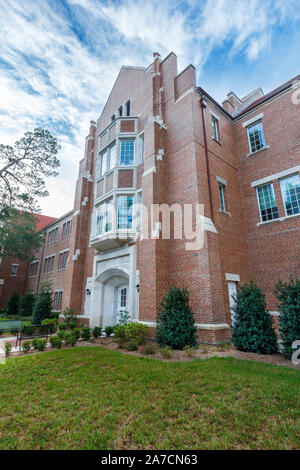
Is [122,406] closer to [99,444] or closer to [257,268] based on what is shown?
[99,444]

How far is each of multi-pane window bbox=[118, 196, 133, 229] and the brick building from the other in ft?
0.23

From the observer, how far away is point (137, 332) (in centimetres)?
937

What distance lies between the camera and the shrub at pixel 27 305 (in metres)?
25.5

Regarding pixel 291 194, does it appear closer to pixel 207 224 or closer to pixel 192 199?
pixel 207 224

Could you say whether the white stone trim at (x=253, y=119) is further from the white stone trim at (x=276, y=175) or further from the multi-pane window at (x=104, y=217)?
the multi-pane window at (x=104, y=217)

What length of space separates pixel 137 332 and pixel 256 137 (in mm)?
13102

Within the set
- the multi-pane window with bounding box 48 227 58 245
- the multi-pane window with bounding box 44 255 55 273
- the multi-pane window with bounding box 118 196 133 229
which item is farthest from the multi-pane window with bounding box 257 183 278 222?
the multi-pane window with bounding box 44 255 55 273

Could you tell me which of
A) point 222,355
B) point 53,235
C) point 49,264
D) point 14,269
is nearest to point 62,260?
point 49,264

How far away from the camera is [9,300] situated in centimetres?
2972

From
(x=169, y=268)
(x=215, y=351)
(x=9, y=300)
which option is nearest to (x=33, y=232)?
(x=9, y=300)

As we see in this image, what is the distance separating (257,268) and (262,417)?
9.85 meters

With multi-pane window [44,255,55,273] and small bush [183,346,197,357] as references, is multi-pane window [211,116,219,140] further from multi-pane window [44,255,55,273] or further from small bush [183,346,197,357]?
multi-pane window [44,255,55,273]

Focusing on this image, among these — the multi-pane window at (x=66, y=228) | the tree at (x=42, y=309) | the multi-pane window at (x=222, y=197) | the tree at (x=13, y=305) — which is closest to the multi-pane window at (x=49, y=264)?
the multi-pane window at (x=66, y=228)

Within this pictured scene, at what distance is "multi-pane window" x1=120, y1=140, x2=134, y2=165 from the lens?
49.9 feet
